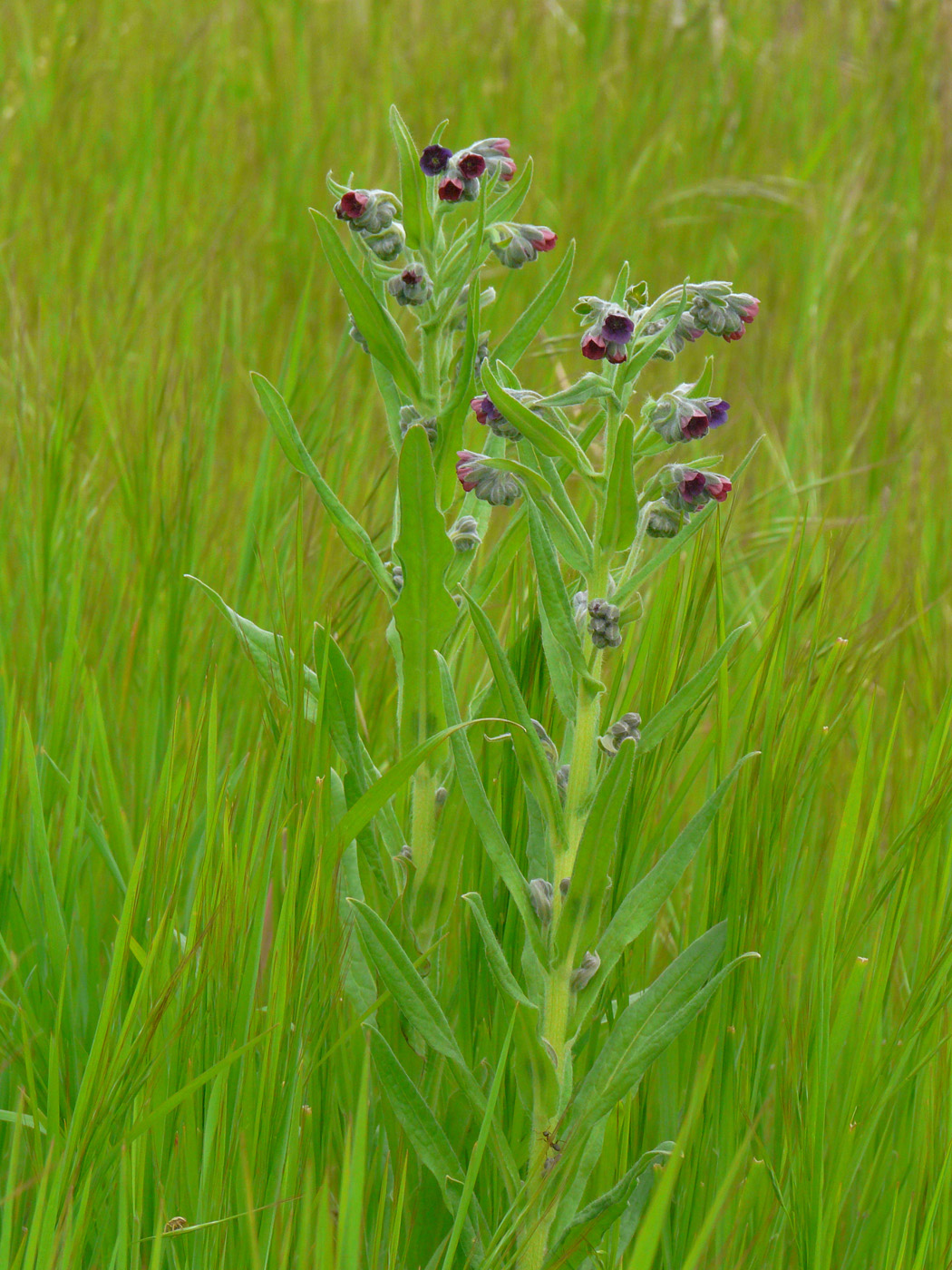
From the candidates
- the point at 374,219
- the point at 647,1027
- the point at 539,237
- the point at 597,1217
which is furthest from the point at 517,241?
the point at 597,1217

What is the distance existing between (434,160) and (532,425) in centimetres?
31

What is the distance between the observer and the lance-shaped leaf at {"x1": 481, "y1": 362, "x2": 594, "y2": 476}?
3.02ft

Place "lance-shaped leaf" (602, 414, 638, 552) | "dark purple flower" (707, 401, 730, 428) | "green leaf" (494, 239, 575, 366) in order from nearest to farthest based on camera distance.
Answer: "lance-shaped leaf" (602, 414, 638, 552) → "dark purple flower" (707, 401, 730, 428) → "green leaf" (494, 239, 575, 366)

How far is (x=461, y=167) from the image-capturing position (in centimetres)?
109

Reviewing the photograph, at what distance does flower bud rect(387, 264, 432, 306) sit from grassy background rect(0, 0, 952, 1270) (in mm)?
236

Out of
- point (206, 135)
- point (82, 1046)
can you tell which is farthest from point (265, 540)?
point (206, 135)

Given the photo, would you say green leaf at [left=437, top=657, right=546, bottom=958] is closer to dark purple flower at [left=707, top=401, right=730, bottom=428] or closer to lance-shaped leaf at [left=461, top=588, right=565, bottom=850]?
lance-shaped leaf at [left=461, top=588, right=565, bottom=850]

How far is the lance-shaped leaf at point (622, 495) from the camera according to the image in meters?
0.91

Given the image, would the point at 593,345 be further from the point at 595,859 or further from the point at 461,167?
the point at 595,859

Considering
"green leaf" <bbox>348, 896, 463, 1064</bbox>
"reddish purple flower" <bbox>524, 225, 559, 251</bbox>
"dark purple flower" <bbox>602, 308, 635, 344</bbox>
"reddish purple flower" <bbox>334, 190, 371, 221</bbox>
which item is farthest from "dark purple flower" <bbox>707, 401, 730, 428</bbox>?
"green leaf" <bbox>348, 896, 463, 1064</bbox>

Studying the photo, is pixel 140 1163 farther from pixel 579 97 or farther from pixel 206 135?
pixel 579 97

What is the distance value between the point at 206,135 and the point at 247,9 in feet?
3.39

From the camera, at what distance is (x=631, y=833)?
109 cm

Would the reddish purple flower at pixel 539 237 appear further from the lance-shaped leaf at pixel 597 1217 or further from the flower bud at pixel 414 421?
the lance-shaped leaf at pixel 597 1217
